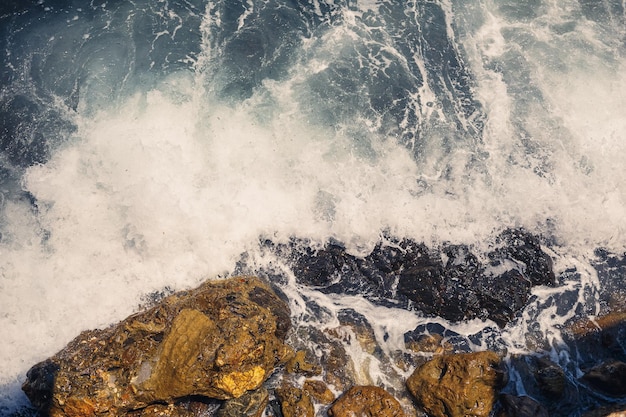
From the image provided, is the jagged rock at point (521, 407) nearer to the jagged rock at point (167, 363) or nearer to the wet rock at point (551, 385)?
the wet rock at point (551, 385)

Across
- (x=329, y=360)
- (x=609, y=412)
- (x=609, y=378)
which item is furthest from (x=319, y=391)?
(x=609, y=378)

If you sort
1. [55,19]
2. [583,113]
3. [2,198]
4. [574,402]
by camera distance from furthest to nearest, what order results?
[55,19] → [583,113] → [2,198] → [574,402]

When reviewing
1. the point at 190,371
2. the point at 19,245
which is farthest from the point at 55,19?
the point at 190,371

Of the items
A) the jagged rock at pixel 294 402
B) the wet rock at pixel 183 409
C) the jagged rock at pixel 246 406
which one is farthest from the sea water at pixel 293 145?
the wet rock at pixel 183 409

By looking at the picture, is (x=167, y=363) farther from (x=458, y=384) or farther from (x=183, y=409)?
(x=458, y=384)

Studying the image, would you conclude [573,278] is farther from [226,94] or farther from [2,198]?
[2,198]
